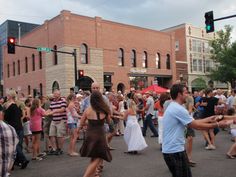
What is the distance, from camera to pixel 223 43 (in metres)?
42.2

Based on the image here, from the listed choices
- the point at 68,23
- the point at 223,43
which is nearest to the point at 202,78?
the point at 223,43

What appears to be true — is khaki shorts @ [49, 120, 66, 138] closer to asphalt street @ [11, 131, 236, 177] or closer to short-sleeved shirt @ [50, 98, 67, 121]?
short-sleeved shirt @ [50, 98, 67, 121]

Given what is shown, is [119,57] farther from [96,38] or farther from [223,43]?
[223,43]

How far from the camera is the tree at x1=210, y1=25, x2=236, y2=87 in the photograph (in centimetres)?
3975

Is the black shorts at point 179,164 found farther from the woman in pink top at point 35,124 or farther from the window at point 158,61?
the window at point 158,61

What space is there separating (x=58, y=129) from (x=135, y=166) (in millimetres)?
2880

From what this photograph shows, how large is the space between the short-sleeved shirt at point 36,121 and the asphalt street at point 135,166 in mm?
887

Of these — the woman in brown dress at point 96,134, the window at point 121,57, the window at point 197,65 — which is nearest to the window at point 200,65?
the window at point 197,65

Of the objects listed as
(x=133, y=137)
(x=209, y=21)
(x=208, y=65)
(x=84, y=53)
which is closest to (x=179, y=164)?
(x=133, y=137)

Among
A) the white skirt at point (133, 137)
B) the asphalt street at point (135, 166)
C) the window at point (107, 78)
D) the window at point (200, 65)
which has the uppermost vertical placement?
the window at point (200, 65)

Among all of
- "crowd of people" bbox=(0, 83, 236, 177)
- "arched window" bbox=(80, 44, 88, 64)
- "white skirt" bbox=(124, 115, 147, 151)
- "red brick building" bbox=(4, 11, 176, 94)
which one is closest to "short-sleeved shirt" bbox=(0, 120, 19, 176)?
"crowd of people" bbox=(0, 83, 236, 177)

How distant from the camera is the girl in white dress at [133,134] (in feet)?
31.5

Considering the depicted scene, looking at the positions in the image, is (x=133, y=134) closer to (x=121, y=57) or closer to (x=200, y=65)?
(x=121, y=57)

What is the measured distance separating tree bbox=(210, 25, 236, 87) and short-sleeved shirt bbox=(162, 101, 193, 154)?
36843 millimetres
